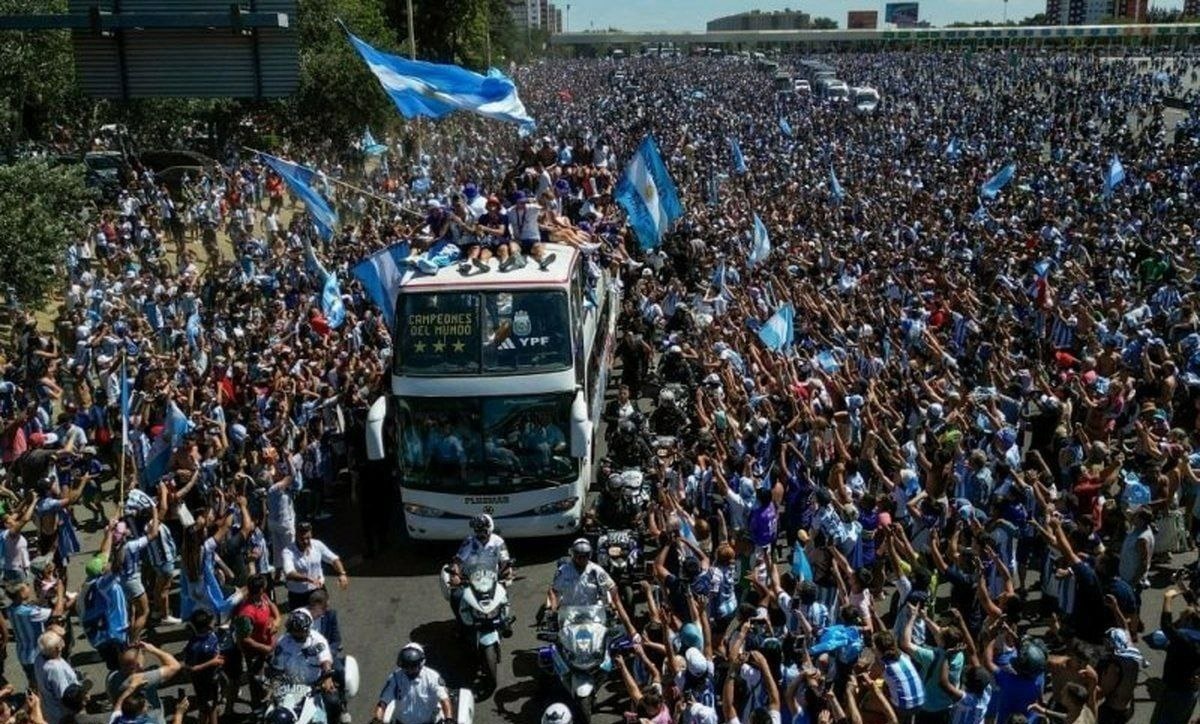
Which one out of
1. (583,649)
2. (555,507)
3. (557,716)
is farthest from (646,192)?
(557,716)

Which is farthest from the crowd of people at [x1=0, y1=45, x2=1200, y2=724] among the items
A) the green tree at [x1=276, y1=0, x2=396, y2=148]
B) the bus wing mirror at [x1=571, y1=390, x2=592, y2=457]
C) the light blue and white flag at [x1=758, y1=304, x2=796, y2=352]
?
the green tree at [x1=276, y1=0, x2=396, y2=148]

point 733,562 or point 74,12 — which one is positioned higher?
point 74,12

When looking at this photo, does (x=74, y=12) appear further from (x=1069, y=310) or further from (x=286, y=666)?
(x=1069, y=310)

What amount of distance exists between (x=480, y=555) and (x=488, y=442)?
232 centimetres

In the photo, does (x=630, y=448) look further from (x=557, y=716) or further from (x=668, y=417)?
(x=557, y=716)

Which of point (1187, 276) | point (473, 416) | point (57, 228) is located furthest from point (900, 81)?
point (473, 416)

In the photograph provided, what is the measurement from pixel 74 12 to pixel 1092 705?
31.4 ft

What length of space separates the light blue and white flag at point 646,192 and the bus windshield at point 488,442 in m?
7.45

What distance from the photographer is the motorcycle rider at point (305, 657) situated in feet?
26.2

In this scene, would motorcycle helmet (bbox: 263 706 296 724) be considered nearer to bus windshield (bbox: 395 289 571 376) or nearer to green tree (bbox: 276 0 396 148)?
bus windshield (bbox: 395 289 571 376)

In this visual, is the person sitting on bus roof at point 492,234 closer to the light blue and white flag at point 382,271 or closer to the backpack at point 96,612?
the light blue and white flag at point 382,271

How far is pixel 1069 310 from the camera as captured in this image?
16375 mm

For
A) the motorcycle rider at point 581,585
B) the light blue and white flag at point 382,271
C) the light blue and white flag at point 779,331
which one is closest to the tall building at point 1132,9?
the light blue and white flag at point 779,331

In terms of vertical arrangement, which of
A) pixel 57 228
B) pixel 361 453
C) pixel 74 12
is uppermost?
pixel 74 12
